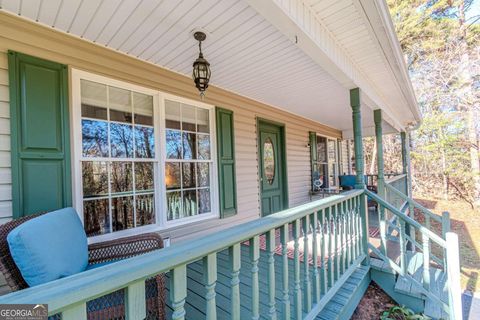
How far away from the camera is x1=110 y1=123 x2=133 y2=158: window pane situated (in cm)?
254

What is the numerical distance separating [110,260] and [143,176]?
1040 mm

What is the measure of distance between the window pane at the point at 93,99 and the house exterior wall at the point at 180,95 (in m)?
0.15

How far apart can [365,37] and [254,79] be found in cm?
145

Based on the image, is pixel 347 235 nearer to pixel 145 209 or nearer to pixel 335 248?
pixel 335 248

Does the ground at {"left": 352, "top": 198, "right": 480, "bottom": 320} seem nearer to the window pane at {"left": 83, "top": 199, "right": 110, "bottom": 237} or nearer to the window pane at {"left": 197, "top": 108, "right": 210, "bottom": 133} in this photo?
the window pane at {"left": 83, "top": 199, "right": 110, "bottom": 237}

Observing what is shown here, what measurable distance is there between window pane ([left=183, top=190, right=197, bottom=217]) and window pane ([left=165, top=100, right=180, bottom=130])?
91cm

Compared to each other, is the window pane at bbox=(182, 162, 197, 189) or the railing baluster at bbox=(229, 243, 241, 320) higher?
the window pane at bbox=(182, 162, 197, 189)

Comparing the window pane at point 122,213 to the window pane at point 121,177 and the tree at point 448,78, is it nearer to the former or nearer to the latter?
the window pane at point 121,177

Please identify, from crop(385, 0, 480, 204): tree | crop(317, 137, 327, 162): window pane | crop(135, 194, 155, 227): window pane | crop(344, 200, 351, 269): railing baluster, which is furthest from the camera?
crop(385, 0, 480, 204): tree

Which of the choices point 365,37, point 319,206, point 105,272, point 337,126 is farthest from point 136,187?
point 337,126

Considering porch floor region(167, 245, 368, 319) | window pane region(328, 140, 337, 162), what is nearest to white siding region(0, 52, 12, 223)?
porch floor region(167, 245, 368, 319)

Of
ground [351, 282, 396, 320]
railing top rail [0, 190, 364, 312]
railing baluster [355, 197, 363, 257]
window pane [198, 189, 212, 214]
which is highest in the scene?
railing top rail [0, 190, 364, 312]

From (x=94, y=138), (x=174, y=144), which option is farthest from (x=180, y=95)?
(x=94, y=138)

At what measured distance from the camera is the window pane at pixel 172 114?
3032 millimetres
